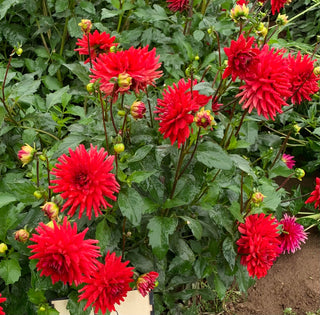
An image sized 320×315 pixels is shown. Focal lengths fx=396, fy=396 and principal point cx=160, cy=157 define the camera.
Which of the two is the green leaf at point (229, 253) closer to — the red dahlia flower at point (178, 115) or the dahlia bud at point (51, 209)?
the red dahlia flower at point (178, 115)

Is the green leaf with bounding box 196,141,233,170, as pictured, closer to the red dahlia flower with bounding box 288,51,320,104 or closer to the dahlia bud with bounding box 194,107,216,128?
the dahlia bud with bounding box 194,107,216,128

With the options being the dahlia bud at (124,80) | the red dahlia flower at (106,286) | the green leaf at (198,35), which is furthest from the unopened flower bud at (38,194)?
the green leaf at (198,35)

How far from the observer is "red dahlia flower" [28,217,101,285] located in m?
0.74

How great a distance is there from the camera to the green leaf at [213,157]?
933mm

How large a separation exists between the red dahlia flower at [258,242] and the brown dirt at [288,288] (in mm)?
716

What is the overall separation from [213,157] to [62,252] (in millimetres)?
418

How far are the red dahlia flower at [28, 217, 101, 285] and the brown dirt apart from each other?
44.1 inches

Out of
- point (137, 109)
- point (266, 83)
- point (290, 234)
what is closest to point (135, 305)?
point (137, 109)

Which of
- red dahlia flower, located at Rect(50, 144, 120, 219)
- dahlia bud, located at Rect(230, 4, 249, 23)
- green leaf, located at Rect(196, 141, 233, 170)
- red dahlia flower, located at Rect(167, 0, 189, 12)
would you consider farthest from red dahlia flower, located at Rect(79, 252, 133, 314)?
red dahlia flower, located at Rect(167, 0, 189, 12)

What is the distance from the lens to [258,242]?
106 cm

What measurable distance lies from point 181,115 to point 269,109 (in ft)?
0.70

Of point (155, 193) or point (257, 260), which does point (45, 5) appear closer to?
point (155, 193)

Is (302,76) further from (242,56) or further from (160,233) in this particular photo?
(160,233)

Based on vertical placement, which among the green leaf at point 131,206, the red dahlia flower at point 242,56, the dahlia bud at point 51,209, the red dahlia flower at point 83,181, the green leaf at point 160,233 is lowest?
the green leaf at point 160,233
